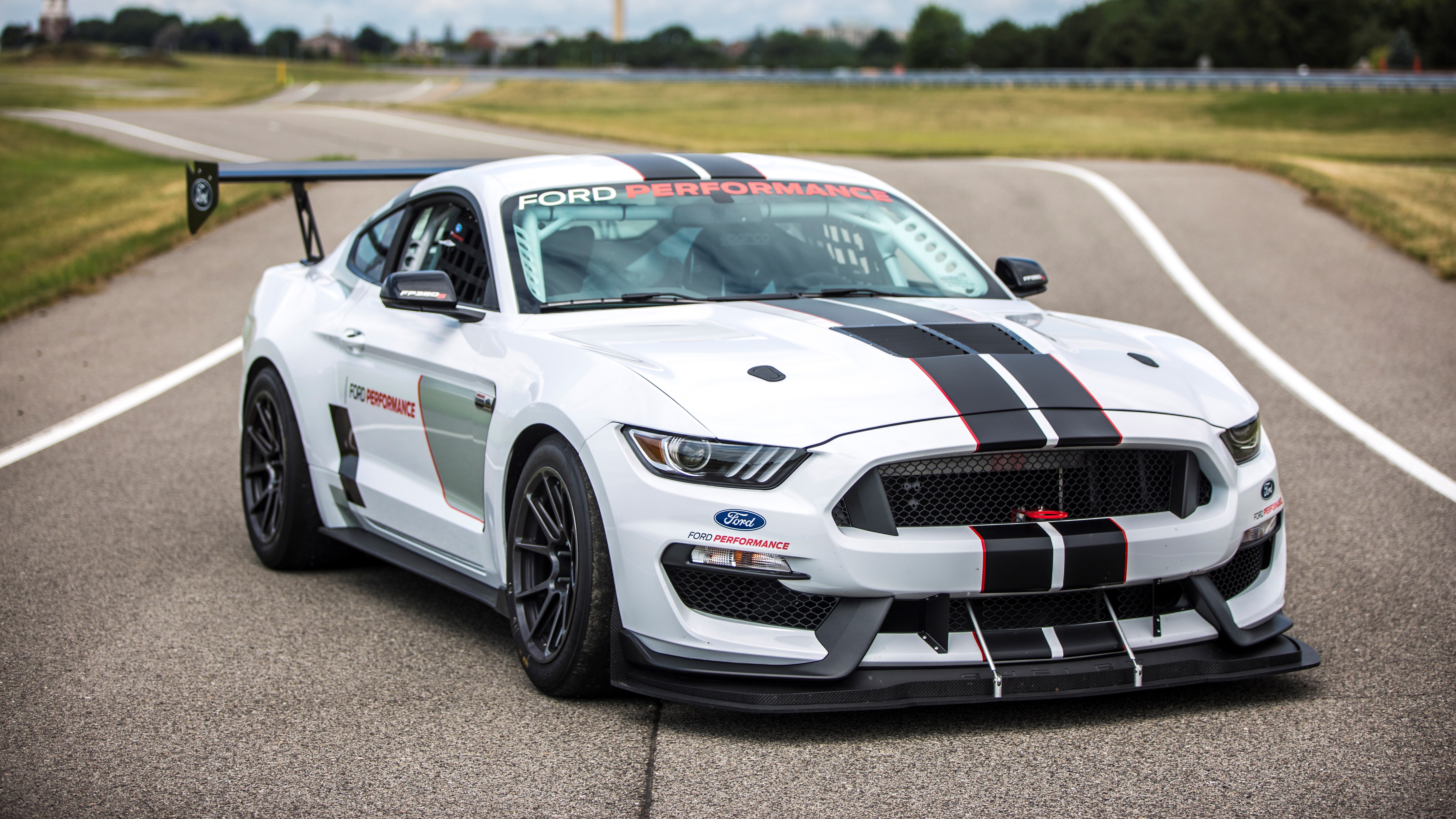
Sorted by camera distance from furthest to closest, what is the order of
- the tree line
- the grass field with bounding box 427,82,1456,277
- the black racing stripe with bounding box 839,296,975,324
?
the tree line → the grass field with bounding box 427,82,1456,277 → the black racing stripe with bounding box 839,296,975,324

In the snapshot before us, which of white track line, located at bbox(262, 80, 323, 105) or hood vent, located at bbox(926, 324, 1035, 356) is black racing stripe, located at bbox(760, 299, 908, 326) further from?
white track line, located at bbox(262, 80, 323, 105)

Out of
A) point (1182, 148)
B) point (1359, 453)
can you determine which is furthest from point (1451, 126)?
point (1359, 453)

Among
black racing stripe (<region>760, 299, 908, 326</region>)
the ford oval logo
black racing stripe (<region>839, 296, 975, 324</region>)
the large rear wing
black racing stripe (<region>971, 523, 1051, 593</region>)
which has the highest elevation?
the large rear wing

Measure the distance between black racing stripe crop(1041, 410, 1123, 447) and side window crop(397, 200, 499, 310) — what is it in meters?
1.95

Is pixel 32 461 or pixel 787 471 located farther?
pixel 32 461

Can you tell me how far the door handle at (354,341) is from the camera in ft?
18.4

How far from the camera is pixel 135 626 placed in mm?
5180

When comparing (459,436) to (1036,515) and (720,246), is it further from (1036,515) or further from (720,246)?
(1036,515)

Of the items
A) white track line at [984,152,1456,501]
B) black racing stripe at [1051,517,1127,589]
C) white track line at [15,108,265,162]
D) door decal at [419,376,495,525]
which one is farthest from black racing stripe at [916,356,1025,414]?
white track line at [15,108,265,162]

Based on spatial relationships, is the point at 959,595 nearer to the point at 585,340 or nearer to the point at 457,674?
the point at 585,340

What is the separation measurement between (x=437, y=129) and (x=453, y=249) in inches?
1195

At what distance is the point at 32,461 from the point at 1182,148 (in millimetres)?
20510

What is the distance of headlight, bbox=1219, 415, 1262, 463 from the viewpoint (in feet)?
14.1

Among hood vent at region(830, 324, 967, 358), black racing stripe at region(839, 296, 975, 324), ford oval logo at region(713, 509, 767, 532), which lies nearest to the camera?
ford oval logo at region(713, 509, 767, 532)
